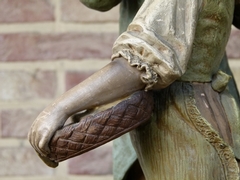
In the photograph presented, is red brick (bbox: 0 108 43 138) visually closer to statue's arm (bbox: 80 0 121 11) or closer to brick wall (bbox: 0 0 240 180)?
brick wall (bbox: 0 0 240 180)

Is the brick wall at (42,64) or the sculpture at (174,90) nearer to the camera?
the sculpture at (174,90)

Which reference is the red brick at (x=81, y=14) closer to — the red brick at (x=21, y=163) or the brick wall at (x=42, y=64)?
the brick wall at (x=42, y=64)

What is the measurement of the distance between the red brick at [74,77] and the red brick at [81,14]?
11cm

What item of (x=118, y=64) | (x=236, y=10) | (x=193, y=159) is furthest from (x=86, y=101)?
(x=236, y=10)

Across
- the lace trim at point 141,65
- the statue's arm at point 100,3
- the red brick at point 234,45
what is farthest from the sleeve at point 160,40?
the red brick at point 234,45

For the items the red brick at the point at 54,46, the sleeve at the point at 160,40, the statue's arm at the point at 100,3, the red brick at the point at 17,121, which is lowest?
the red brick at the point at 17,121

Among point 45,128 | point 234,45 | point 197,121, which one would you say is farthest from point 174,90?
point 234,45

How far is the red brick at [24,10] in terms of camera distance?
1216 millimetres

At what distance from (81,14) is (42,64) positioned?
0.13 metres

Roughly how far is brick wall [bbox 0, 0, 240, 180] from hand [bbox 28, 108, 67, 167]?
0.60 metres

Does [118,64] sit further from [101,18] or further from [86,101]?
[101,18]

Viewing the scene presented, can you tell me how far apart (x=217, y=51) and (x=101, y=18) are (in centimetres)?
54

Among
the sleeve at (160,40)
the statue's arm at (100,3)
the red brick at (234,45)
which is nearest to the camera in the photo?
the sleeve at (160,40)

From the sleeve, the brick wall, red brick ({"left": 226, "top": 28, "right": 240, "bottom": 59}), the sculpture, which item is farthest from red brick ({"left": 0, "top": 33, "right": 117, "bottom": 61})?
the sleeve
